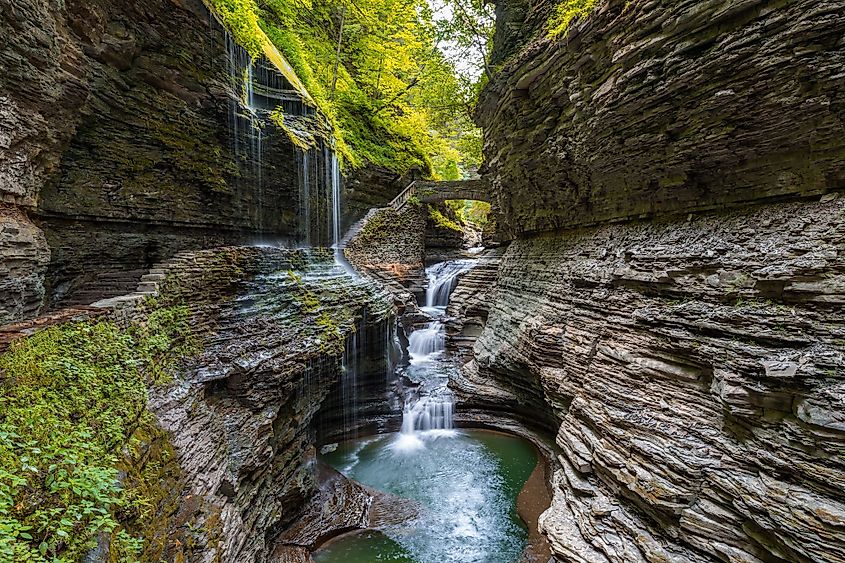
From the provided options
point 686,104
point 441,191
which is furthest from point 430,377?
point 441,191

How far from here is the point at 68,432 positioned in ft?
12.3

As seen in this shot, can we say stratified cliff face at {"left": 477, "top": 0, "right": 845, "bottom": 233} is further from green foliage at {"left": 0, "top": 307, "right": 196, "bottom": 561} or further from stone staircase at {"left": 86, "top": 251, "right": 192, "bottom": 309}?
green foliage at {"left": 0, "top": 307, "right": 196, "bottom": 561}

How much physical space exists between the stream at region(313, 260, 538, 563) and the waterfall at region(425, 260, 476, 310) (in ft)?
22.2

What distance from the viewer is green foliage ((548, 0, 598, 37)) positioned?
790 cm

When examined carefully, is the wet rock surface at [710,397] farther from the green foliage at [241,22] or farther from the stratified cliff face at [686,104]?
the green foliage at [241,22]

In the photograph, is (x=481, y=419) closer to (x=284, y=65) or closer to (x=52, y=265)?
(x=52, y=265)

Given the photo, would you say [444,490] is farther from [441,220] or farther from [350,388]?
[441,220]

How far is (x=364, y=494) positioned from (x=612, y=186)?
9191 millimetres

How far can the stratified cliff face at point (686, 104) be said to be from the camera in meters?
4.76

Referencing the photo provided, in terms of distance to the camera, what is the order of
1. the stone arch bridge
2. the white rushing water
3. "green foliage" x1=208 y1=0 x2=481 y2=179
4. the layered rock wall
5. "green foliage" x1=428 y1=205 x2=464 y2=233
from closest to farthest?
the layered rock wall, the white rushing water, "green foliage" x1=208 y1=0 x2=481 y2=179, the stone arch bridge, "green foliage" x1=428 y1=205 x2=464 y2=233

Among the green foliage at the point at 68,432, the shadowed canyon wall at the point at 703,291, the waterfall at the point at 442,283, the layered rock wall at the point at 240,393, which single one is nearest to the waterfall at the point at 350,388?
the layered rock wall at the point at 240,393

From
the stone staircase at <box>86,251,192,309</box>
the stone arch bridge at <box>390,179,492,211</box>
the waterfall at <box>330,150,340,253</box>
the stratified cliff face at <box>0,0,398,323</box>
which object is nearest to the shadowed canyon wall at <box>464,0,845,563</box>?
the stone staircase at <box>86,251,192,309</box>

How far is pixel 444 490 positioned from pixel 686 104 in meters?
9.33

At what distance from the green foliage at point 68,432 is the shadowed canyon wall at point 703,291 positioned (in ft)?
19.3
